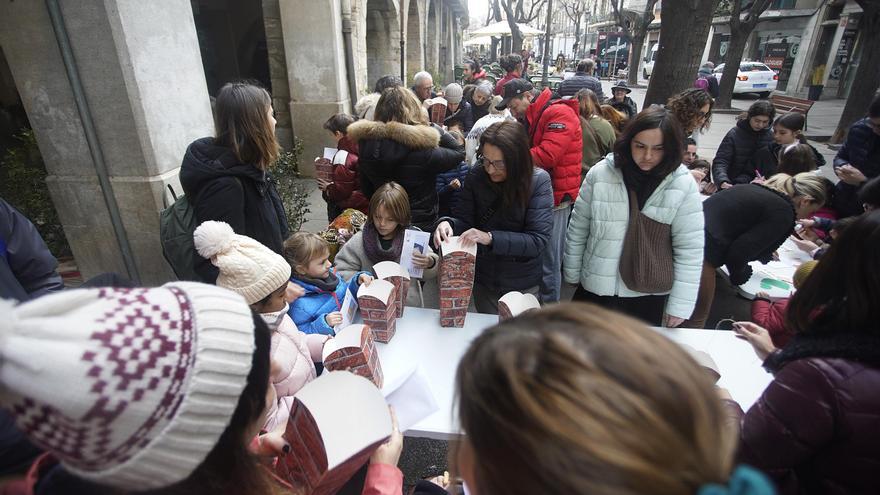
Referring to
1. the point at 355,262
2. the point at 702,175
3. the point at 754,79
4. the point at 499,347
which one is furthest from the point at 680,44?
the point at 754,79

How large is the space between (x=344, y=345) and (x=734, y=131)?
462cm

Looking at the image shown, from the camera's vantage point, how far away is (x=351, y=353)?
1.57 meters

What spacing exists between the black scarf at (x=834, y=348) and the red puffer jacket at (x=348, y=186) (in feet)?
9.12

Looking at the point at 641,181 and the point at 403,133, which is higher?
the point at 403,133

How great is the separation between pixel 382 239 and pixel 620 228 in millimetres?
1326

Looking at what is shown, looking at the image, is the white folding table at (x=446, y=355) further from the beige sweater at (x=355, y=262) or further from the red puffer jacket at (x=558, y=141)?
the red puffer jacket at (x=558, y=141)

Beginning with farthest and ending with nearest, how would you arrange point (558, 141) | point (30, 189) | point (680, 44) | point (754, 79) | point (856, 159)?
point (754, 79) < point (680, 44) < point (856, 159) < point (30, 189) < point (558, 141)

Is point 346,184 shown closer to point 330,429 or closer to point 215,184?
point 215,184

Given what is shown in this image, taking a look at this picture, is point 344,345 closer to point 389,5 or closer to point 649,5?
point 389,5

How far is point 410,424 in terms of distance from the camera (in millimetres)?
1529

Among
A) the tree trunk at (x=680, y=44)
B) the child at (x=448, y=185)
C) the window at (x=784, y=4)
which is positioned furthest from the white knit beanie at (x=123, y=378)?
the window at (x=784, y=4)

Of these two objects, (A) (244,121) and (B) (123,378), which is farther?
(A) (244,121)

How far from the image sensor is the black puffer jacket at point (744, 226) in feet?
8.68

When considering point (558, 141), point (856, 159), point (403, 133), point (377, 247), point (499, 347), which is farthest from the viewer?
point (856, 159)
